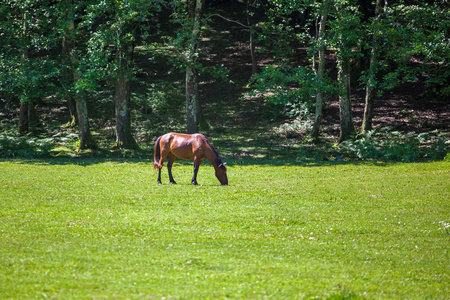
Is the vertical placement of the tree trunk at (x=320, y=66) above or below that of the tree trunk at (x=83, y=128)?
above

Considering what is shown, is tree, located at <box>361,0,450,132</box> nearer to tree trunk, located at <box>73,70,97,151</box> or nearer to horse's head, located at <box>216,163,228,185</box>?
horse's head, located at <box>216,163,228,185</box>

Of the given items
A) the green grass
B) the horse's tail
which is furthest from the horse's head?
the horse's tail

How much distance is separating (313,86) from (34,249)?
1895 cm

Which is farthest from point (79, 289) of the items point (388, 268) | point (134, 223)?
point (388, 268)

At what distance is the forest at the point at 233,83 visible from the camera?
82.2 feet

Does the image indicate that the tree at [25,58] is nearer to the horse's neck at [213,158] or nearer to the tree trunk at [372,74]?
the horse's neck at [213,158]

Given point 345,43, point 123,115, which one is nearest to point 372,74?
point 345,43

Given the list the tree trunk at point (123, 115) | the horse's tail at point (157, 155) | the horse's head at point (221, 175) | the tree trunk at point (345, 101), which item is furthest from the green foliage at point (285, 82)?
the horse's head at point (221, 175)

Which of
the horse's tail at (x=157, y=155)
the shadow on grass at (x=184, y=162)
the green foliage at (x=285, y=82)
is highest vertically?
the green foliage at (x=285, y=82)

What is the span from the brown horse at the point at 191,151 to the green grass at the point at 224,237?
0.66m

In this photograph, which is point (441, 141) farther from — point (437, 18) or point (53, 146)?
point (53, 146)

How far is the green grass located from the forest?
6951 millimetres

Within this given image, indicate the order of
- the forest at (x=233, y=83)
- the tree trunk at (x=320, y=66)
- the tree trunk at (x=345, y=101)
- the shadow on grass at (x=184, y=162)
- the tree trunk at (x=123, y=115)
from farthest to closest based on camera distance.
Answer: the tree trunk at (x=345, y=101)
the tree trunk at (x=123, y=115)
the tree trunk at (x=320, y=66)
the forest at (x=233, y=83)
the shadow on grass at (x=184, y=162)

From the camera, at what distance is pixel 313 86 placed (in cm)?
2558
